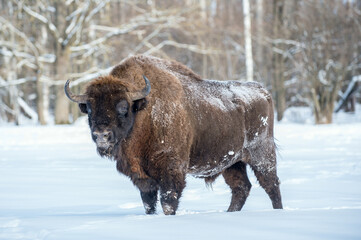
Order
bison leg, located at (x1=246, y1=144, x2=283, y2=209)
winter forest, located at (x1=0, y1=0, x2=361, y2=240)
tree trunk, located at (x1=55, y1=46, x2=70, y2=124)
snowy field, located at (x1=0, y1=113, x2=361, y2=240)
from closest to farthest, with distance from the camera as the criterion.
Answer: snowy field, located at (x1=0, y1=113, x2=361, y2=240)
winter forest, located at (x1=0, y1=0, x2=361, y2=240)
bison leg, located at (x1=246, y1=144, x2=283, y2=209)
tree trunk, located at (x1=55, y1=46, x2=70, y2=124)

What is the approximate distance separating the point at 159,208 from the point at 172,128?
1.59 metres

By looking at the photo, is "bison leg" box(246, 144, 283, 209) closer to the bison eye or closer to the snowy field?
the snowy field

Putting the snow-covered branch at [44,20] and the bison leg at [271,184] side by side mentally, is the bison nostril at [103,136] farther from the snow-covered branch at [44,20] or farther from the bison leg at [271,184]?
the snow-covered branch at [44,20]

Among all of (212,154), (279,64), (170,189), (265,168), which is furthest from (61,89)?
(170,189)

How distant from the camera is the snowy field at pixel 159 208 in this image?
3.75m

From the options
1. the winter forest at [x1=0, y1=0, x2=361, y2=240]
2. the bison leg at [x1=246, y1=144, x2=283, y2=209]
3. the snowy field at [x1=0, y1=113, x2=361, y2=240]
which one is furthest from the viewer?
the bison leg at [x1=246, y1=144, x2=283, y2=209]

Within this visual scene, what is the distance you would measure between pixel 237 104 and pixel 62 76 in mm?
14623

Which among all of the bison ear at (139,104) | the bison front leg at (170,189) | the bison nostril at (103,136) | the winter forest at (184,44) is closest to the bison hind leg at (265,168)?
the bison front leg at (170,189)

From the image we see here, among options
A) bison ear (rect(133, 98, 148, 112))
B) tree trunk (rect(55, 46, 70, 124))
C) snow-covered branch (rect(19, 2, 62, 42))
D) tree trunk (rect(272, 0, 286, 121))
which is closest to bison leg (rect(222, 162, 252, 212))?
bison ear (rect(133, 98, 148, 112))

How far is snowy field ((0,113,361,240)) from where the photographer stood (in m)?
3.75

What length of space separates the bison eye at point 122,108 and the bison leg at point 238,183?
204cm

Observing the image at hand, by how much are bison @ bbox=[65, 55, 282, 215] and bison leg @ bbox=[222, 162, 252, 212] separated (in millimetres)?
13

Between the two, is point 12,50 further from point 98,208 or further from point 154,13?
point 98,208

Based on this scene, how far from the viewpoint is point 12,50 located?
776 inches
